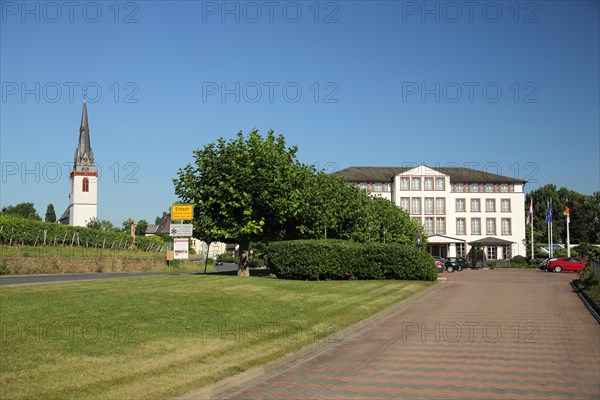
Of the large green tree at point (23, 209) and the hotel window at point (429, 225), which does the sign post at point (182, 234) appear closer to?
the hotel window at point (429, 225)

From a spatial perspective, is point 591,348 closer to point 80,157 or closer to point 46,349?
point 46,349

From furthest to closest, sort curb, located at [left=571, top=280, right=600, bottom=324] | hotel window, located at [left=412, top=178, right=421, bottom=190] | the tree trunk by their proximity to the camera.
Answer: hotel window, located at [left=412, top=178, right=421, bottom=190]
the tree trunk
curb, located at [left=571, top=280, right=600, bottom=324]

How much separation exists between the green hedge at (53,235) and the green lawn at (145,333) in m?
28.4

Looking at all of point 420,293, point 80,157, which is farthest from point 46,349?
point 80,157

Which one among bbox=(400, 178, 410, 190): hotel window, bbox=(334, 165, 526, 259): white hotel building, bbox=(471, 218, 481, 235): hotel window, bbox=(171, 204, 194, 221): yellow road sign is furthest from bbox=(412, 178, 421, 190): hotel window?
bbox=(171, 204, 194, 221): yellow road sign

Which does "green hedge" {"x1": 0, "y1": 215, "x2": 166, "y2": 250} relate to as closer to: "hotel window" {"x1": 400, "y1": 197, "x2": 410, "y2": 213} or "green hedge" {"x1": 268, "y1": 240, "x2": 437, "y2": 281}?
"green hedge" {"x1": 268, "y1": 240, "x2": 437, "y2": 281}

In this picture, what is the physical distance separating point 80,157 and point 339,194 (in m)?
88.4

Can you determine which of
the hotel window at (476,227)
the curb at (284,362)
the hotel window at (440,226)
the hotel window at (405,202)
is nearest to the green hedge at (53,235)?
the curb at (284,362)

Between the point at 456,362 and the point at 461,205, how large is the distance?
87.2 meters

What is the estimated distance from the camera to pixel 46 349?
34.2ft

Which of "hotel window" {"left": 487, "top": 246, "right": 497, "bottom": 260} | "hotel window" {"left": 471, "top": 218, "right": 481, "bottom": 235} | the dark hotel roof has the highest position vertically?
the dark hotel roof

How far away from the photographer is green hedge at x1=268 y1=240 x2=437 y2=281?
1259 inches

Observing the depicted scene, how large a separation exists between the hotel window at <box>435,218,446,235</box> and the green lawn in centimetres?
7477

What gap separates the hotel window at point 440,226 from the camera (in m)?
94.9
